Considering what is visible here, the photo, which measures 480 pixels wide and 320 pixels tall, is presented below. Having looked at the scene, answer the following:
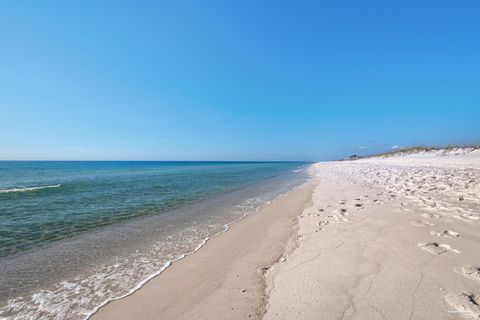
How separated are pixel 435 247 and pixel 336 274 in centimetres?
208

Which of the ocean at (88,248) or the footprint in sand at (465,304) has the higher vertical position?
the footprint in sand at (465,304)

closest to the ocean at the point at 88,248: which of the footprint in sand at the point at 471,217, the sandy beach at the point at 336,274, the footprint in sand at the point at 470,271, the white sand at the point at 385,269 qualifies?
the sandy beach at the point at 336,274

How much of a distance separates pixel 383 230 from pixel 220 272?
150 inches

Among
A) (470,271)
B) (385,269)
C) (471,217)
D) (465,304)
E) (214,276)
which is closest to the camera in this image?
(465,304)

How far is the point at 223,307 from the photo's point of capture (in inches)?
133

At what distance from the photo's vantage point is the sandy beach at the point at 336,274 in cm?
288

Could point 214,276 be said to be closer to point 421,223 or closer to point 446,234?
point 446,234

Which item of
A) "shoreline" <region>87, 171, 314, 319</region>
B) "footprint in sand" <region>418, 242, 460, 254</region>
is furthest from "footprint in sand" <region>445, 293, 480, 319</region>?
"shoreline" <region>87, 171, 314, 319</region>

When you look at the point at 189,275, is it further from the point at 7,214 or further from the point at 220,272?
the point at 7,214

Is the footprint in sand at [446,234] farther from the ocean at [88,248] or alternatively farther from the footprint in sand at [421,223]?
the ocean at [88,248]

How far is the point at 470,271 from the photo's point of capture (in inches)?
129

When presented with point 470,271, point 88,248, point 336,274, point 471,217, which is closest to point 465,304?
point 470,271

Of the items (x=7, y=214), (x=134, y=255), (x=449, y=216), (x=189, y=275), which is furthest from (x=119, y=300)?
(x=7, y=214)

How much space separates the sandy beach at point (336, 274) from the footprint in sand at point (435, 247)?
15mm
